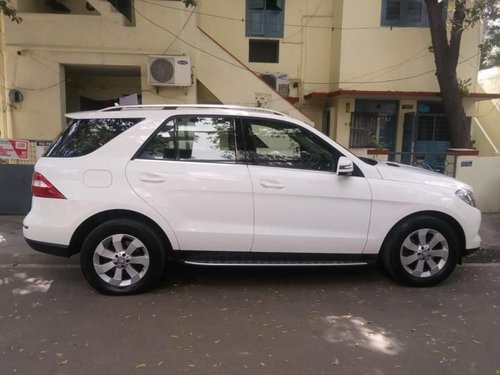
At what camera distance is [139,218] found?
448 cm

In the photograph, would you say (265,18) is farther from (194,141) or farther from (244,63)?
(194,141)

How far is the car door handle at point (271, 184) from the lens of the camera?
176 inches

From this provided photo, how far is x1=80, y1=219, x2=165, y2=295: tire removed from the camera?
174 inches

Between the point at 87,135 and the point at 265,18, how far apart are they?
9572 millimetres

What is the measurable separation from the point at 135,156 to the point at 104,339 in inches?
67.4

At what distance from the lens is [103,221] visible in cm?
448

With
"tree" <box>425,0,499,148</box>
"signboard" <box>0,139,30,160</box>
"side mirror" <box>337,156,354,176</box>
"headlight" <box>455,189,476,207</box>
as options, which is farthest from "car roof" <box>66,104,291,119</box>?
"tree" <box>425,0,499,148</box>

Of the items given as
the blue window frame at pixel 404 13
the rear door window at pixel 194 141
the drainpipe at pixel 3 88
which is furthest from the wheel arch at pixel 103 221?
the blue window frame at pixel 404 13

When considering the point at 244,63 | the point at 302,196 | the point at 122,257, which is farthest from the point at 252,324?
the point at 244,63

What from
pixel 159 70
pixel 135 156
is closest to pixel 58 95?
pixel 159 70

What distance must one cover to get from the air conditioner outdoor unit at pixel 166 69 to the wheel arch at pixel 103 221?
5.88 m

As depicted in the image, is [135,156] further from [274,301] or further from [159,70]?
[159,70]

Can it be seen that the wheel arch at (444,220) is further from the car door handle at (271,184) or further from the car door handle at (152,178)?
the car door handle at (152,178)

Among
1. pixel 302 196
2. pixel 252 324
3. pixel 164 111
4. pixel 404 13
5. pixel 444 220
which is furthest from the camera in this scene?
pixel 404 13
